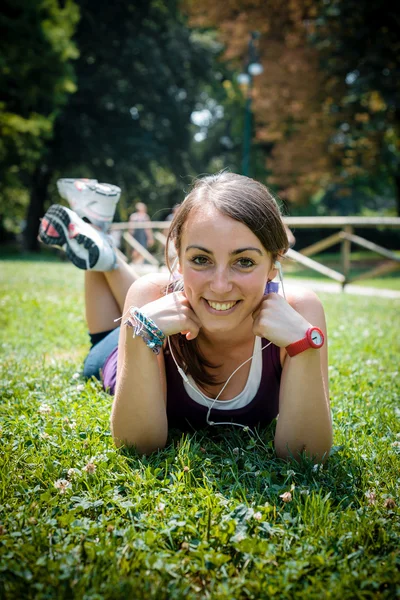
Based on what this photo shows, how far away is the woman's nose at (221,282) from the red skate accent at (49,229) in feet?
6.72

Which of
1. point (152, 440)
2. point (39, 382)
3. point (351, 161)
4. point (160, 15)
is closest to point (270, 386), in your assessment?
point (152, 440)

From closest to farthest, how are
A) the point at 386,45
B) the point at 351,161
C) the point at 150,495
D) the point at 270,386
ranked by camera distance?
the point at 150,495 → the point at 270,386 → the point at 386,45 → the point at 351,161

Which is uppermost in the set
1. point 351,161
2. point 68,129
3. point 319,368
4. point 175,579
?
point 68,129

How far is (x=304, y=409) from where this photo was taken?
2.35 metres

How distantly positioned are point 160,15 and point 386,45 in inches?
514

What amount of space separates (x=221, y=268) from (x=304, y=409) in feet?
2.44

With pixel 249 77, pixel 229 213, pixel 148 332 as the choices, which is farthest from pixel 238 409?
pixel 249 77

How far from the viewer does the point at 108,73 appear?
24.1 m

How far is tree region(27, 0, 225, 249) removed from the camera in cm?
2400

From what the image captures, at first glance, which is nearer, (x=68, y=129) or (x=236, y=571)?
(x=236, y=571)

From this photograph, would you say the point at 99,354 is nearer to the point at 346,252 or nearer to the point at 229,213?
the point at 229,213

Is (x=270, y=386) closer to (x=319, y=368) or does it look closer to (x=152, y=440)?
(x=319, y=368)

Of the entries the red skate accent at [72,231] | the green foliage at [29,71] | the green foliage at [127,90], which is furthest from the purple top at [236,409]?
the green foliage at [127,90]

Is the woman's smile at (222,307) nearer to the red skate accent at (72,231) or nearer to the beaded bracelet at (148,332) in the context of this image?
the beaded bracelet at (148,332)
